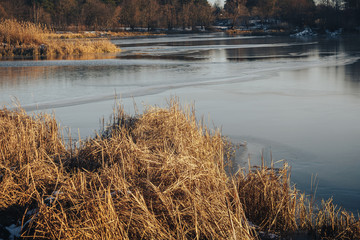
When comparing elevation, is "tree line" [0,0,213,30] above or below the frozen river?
above

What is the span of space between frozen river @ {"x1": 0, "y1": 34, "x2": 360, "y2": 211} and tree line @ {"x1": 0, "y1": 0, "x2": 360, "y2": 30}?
1518 inches

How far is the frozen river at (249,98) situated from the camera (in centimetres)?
606

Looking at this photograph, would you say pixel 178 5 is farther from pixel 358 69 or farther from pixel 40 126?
pixel 40 126

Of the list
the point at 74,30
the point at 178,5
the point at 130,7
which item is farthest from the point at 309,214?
the point at 178,5

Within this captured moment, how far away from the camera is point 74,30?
59938mm

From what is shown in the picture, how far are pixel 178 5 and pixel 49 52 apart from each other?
2683 inches

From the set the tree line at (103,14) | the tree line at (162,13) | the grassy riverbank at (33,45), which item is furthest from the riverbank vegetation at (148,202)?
the tree line at (103,14)

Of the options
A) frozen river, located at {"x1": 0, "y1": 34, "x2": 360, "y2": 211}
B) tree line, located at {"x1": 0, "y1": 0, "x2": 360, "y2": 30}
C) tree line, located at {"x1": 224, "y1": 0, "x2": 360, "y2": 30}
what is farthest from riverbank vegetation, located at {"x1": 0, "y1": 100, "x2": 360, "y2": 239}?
tree line, located at {"x1": 0, "y1": 0, "x2": 360, "y2": 30}

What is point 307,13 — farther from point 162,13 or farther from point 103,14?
point 103,14

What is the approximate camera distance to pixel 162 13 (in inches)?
3108

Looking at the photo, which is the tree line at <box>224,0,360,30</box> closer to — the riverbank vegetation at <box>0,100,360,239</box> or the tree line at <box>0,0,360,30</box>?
the tree line at <box>0,0,360,30</box>

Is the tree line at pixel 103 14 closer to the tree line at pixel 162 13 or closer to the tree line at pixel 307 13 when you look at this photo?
the tree line at pixel 162 13

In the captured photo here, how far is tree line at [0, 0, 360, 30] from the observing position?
2233 inches

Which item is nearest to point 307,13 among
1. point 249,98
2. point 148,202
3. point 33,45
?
point 33,45
